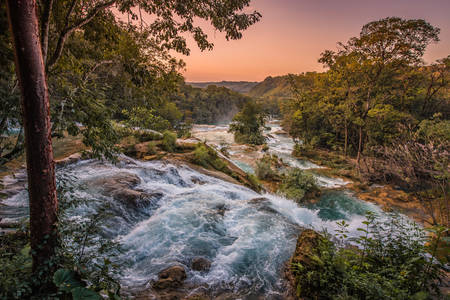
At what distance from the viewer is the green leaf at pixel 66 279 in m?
1.88

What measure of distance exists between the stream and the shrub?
8.09 feet

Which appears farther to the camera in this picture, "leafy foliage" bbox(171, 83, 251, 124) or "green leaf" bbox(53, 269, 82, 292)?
"leafy foliage" bbox(171, 83, 251, 124)

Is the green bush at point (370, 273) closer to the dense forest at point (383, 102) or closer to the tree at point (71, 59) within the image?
the tree at point (71, 59)

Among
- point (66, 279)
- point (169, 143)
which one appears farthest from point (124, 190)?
point (169, 143)

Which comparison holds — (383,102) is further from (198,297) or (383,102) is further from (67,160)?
(67,160)

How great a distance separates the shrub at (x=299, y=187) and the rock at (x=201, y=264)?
7.38 meters

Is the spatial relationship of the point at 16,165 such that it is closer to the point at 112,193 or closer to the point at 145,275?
the point at 112,193

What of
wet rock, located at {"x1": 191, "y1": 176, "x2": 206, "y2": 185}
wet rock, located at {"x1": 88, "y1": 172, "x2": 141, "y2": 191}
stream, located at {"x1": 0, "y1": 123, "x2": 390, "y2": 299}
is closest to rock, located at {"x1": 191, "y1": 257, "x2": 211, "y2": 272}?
stream, located at {"x1": 0, "y1": 123, "x2": 390, "y2": 299}

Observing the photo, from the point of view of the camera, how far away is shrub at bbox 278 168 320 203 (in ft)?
34.6

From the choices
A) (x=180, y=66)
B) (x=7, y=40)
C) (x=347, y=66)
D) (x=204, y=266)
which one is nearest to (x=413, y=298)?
(x=204, y=266)

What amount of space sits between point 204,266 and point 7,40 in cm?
515

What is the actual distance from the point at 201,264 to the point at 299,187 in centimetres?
839

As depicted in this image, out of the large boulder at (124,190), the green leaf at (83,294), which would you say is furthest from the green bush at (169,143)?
the green leaf at (83,294)

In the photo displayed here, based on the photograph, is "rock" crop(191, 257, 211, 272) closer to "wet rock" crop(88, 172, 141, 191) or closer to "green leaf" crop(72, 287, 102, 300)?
"green leaf" crop(72, 287, 102, 300)
